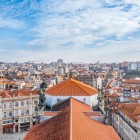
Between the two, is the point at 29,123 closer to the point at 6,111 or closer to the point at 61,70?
the point at 6,111

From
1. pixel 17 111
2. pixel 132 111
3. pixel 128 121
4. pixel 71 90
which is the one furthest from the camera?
pixel 17 111

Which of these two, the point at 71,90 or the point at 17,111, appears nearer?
the point at 71,90

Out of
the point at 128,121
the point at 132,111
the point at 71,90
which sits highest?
the point at 71,90

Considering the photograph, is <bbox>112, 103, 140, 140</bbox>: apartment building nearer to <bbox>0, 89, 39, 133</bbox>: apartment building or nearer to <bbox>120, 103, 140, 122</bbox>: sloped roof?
<bbox>120, 103, 140, 122</bbox>: sloped roof

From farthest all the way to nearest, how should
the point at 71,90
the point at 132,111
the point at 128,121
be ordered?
the point at 132,111 → the point at 128,121 → the point at 71,90

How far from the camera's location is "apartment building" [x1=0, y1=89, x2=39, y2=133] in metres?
52.7

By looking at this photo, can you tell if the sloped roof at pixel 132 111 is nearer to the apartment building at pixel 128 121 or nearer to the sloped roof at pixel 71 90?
the apartment building at pixel 128 121

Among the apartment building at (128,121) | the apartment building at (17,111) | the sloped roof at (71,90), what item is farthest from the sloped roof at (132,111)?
the apartment building at (17,111)

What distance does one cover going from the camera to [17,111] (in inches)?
2132

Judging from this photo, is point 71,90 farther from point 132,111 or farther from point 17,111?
point 17,111

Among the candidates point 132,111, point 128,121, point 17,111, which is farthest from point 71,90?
point 17,111

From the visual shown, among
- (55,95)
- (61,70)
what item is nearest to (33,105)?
(55,95)

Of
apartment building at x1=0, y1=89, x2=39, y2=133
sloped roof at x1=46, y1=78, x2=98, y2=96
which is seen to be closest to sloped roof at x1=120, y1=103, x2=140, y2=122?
sloped roof at x1=46, y1=78, x2=98, y2=96

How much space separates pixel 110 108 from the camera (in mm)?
52562
